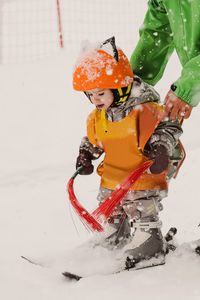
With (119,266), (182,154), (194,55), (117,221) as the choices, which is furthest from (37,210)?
(194,55)

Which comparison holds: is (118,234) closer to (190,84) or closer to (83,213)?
(83,213)

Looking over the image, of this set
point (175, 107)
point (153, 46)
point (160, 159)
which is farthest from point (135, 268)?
point (153, 46)

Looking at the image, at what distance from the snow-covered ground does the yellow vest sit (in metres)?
0.48

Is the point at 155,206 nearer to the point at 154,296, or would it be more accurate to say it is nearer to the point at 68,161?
the point at 154,296

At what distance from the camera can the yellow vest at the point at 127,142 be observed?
2.12m

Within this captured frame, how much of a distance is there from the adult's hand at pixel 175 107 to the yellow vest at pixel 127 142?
7.0 inches

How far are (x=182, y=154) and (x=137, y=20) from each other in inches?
221

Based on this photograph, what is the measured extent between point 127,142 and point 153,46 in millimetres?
698

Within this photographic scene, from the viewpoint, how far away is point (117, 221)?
2.43 metres

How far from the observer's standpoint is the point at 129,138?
2158 mm

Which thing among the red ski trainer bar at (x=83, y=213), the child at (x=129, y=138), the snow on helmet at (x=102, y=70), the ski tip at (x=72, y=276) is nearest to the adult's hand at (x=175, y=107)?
the child at (x=129, y=138)

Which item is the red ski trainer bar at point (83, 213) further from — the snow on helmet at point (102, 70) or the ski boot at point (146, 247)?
the snow on helmet at point (102, 70)

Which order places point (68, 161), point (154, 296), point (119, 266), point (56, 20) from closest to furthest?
point (154, 296), point (119, 266), point (68, 161), point (56, 20)

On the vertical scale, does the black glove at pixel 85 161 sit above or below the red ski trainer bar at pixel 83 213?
above
